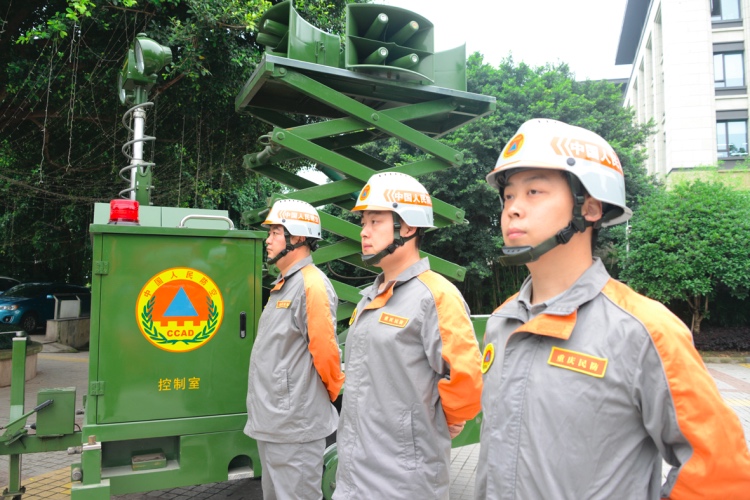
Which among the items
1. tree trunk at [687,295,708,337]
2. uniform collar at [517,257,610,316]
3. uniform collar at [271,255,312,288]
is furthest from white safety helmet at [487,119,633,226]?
tree trunk at [687,295,708,337]

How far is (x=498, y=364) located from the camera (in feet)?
5.78

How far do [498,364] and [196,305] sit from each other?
→ 8.37 ft

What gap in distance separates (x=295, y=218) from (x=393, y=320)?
5.00ft

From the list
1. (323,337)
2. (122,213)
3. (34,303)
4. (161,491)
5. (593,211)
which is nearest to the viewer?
(593,211)

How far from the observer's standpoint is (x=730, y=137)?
1021 inches

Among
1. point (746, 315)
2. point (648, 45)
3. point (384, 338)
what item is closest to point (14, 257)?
point (384, 338)

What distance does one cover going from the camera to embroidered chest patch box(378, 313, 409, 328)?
267 centimetres

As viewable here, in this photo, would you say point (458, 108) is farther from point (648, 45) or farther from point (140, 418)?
point (648, 45)

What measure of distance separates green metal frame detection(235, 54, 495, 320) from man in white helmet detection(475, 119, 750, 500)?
2523 mm

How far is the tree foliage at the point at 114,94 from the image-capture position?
7836 millimetres

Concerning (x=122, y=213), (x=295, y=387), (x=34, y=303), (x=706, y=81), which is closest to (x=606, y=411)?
(x=295, y=387)

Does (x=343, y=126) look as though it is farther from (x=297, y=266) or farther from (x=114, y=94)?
→ (x=114, y=94)

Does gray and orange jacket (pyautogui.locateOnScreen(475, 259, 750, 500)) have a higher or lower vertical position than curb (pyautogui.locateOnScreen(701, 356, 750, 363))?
higher

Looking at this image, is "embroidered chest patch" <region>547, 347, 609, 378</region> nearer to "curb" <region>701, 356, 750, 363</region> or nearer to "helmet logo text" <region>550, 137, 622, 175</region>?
"helmet logo text" <region>550, 137, 622, 175</region>
